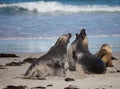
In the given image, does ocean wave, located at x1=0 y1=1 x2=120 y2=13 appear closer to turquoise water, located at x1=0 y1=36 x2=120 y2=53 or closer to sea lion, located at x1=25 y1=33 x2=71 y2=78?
turquoise water, located at x1=0 y1=36 x2=120 y2=53

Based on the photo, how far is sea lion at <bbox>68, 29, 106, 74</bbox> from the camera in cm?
1086

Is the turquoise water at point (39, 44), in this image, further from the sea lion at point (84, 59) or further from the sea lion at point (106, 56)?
the sea lion at point (84, 59)

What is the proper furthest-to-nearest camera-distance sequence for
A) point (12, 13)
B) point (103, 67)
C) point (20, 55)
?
1. point (12, 13)
2. point (20, 55)
3. point (103, 67)

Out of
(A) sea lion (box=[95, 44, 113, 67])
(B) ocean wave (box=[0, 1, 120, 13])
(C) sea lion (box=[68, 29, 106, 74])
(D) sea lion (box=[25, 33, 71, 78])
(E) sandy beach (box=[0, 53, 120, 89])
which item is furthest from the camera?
(B) ocean wave (box=[0, 1, 120, 13])

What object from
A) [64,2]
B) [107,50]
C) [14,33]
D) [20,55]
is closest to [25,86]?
[107,50]

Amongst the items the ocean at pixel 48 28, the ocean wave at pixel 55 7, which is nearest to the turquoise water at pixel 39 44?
the ocean at pixel 48 28

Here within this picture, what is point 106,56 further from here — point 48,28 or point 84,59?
point 48,28

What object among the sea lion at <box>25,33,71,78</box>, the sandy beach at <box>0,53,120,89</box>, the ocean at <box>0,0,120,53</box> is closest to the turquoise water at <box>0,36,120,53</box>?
the ocean at <box>0,0,120,53</box>

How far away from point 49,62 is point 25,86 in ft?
4.76

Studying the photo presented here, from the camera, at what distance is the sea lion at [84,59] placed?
10859mm

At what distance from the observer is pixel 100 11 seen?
3062 cm

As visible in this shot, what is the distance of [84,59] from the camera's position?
35.9 ft

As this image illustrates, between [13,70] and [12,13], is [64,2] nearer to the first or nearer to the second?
[12,13]

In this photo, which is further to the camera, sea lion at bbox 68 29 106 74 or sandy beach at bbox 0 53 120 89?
sea lion at bbox 68 29 106 74
